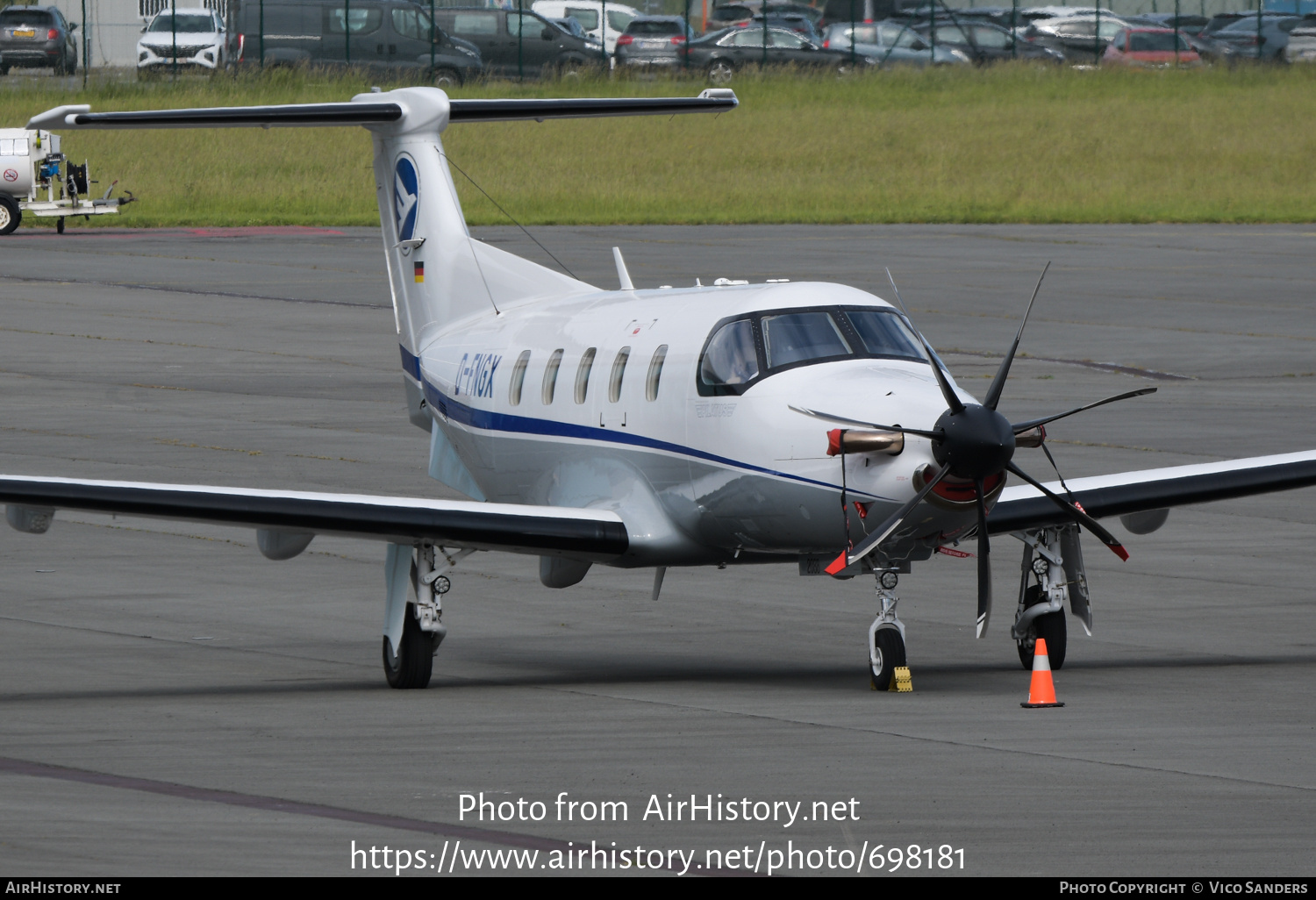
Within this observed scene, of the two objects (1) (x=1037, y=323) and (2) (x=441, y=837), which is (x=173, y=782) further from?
(1) (x=1037, y=323)

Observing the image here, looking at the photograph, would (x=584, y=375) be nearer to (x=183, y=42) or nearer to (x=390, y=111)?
(x=390, y=111)

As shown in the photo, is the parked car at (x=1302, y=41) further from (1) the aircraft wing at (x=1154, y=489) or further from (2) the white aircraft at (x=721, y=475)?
(2) the white aircraft at (x=721, y=475)

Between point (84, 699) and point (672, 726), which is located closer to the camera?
point (672, 726)

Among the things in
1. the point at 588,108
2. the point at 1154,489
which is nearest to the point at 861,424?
the point at 1154,489

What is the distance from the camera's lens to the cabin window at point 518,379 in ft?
53.9

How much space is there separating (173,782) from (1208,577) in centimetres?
1085

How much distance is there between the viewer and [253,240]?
166ft

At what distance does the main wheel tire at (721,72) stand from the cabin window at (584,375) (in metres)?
56.7

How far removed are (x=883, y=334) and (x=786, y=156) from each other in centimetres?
5046

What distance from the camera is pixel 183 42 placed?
230ft

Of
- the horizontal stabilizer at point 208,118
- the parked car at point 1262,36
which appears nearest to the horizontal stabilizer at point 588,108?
the horizontal stabilizer at point 208,118

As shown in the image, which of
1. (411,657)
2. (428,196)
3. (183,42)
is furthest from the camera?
(183,42)

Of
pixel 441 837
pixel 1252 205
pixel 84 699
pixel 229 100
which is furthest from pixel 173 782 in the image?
pixel 229 100

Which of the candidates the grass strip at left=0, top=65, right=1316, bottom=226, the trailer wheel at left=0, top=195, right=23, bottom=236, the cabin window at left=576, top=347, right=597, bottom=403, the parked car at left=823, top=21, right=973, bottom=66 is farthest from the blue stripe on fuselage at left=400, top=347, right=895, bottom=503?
the parked car at left=823, top=21, right=973, bottom=66
